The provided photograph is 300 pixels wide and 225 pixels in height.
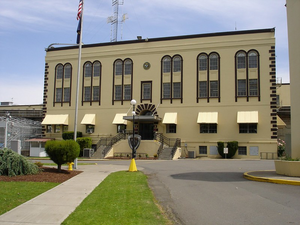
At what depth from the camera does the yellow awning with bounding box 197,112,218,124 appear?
34.0 metres

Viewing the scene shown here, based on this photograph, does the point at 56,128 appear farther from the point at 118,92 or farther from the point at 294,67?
the point at 294,67

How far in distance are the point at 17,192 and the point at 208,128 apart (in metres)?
26.5

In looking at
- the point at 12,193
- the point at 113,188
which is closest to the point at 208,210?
the point at 113,188

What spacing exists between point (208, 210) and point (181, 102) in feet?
91.4

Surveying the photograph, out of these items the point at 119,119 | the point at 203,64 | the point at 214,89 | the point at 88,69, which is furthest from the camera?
the point at 88,69

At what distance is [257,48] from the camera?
34438 millimetres

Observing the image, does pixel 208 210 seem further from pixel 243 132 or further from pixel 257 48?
pixel 257 48

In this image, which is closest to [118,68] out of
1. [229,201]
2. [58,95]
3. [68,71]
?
[68,71]

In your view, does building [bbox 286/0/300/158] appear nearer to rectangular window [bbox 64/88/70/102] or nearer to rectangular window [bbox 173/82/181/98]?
rectangular window [bbox 173/82/181/98]

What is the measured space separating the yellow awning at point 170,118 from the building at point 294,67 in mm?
20181

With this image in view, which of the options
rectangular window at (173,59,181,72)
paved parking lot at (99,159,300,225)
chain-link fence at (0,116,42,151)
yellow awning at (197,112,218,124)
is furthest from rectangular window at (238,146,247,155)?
chain-link fence at (0,116,42,151)

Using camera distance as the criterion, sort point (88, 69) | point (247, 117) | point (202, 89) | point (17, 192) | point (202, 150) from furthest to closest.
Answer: point (88, 69) → point (202, 89) → point (202, 150) → point (247, 117) → point (17, 192)

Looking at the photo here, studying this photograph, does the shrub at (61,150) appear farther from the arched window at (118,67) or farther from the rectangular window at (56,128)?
the rectangular window at (56,128)

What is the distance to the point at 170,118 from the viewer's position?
35.5 metres
